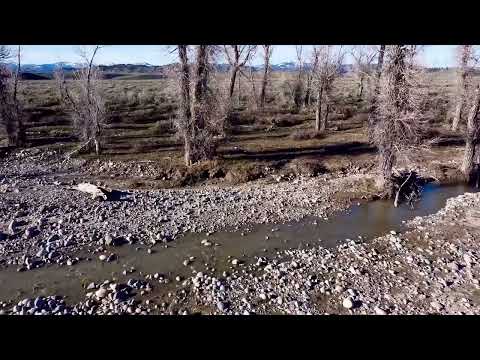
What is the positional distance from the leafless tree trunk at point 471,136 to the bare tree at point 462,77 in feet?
39.7

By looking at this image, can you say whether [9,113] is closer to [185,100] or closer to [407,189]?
[185,100]

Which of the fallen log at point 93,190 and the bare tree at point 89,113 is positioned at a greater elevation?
the bare tree at point 89,113

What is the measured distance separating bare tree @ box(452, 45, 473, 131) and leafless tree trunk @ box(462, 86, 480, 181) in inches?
476

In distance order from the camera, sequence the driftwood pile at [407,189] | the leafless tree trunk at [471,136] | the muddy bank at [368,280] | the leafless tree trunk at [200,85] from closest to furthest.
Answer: the muddy bank at [368,280] < the driftwood pile at [407,189] < the leafless tree trunk at [471,136] < the leafless tree trunk at [200,85]

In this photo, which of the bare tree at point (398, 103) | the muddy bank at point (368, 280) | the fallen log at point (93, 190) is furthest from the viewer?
the fallen log at point (93, 190)

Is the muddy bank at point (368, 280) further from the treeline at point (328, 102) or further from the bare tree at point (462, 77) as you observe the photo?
the bare tree at point (462, 77)

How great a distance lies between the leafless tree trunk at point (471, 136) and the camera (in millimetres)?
18177

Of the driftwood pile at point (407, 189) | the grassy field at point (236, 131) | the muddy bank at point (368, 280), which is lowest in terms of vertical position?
the muddy bank at point (368, 280)

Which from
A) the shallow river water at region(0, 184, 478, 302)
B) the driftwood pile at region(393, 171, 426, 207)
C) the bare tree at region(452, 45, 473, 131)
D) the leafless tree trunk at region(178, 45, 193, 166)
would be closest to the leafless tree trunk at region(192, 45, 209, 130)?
the leafless tree trunk at region(178, 45, 193, 166)

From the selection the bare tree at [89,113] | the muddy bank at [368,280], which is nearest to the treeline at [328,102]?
the bare tree at [89,113]

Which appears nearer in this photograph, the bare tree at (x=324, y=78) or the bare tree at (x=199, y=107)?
the bare tree at (x=199, y=107)

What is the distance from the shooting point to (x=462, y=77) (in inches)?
1206
